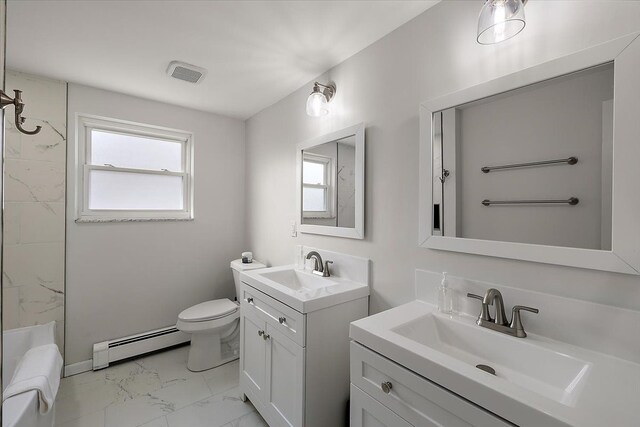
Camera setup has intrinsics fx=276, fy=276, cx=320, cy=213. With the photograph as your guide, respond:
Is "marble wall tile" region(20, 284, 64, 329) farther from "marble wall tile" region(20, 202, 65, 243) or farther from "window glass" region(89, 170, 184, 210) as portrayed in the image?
"window glass" region(89, 170, 184, 210)

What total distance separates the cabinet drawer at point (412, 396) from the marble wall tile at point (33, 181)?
2500 mm

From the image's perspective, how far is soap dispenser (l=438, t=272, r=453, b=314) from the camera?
1.24m

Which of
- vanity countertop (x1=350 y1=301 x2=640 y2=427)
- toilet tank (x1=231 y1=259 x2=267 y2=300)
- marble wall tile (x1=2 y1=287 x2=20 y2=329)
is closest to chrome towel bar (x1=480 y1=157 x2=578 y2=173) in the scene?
vanity countertop (x1=350 y1=301 x2=640 y2=427)

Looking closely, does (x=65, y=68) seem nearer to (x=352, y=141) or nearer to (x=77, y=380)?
(x=352, y=141)

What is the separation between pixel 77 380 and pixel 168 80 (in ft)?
7.99

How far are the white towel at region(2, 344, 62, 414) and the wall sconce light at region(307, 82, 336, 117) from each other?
6.88ft

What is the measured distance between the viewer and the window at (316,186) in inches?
76.8

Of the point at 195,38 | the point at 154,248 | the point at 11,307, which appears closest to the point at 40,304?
the point at 11,307

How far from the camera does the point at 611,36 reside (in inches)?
35.4

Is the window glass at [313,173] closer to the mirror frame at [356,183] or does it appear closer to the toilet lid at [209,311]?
the mirror frame at [356,183]

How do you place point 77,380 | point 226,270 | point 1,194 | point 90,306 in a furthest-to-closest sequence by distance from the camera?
point 226,270
point 90,306
point 77,380
point 1,194

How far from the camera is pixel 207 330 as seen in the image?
7.32 feet

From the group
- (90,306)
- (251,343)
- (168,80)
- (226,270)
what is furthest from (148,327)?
(168,80)

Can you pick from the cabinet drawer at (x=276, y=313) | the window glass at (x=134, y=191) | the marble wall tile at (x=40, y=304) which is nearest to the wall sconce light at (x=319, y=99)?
the cabinet drawer at (x=276, y=313)
